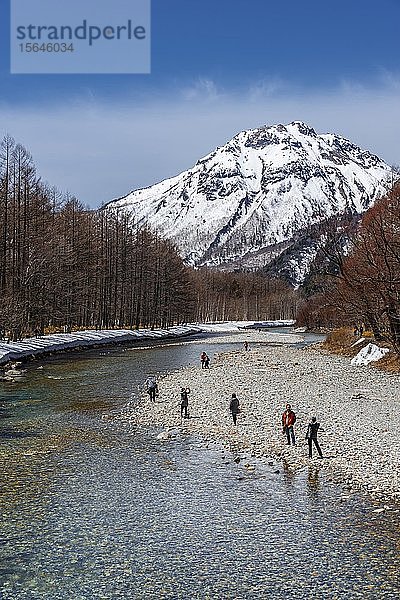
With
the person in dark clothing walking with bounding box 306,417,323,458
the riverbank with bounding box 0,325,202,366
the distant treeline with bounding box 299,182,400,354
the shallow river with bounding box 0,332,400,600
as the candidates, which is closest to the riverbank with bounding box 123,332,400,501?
the person in dark clothing walking with bounding box 306,417,323,458

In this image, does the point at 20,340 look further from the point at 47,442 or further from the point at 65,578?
the point at 65,578

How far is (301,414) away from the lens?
31.0 m

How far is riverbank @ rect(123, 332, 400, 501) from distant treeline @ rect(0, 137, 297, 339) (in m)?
26.9

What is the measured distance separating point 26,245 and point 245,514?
59.6 meters

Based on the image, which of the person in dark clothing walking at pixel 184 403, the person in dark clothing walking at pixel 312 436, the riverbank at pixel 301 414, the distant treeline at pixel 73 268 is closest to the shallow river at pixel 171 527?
the riverbank at pixel 301 414

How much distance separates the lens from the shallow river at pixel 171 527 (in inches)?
542

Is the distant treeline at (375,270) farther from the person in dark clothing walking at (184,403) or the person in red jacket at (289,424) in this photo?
the person in red jacket at (289,424)

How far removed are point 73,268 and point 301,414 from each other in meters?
→ 63.6

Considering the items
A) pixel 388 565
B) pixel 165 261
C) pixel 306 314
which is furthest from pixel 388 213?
pixel 306 314

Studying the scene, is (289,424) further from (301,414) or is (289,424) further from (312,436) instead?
(301,414)

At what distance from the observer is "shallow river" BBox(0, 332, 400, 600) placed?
45.2 ft

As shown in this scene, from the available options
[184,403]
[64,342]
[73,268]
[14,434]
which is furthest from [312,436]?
[73,268]

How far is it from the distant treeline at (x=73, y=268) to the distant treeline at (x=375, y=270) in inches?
1301

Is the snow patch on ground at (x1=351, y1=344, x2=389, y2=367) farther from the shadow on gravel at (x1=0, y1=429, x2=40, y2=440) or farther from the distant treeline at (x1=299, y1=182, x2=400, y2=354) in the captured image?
the shadow on gravel at (x1=0, y1=429, x2=40, y2=440)
